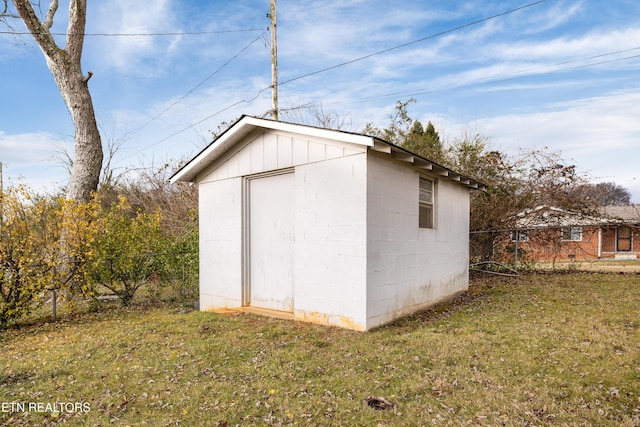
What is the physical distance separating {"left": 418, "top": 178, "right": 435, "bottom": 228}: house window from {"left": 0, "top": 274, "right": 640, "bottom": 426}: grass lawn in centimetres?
186

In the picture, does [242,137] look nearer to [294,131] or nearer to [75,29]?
[294,131]

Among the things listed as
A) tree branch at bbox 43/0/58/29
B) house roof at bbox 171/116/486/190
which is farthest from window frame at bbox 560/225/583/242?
tree branch at bbox 43/0/58/29

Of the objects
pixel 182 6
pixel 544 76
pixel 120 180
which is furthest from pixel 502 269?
pixel 120 180

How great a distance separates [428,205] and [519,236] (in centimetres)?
709

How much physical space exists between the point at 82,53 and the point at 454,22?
9.73m

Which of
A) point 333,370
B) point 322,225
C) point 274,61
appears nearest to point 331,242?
point 322,225

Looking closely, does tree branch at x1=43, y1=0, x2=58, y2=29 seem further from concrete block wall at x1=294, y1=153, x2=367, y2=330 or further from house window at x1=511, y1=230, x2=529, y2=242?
house window at x1=511, y1=230, x2=529, y2=242

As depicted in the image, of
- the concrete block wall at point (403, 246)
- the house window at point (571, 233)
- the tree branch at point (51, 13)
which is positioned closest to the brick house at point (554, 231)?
the house window at point (571, 233)

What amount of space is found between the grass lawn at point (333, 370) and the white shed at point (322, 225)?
64 cm

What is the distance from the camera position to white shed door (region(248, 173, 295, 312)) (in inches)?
274

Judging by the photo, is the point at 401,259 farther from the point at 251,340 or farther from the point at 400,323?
the point at 251,340

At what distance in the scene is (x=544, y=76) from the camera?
37.6ft

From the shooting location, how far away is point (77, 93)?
9711 millimetres

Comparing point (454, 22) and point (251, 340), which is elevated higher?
point (454, 22)
